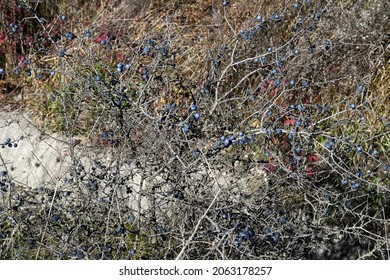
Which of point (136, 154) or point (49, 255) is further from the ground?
point (136, 154)

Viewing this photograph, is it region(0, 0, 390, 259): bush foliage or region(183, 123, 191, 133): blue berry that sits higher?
region(183, 123, 191, 133): blue berry

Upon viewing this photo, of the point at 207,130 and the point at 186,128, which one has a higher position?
the point at 186,128

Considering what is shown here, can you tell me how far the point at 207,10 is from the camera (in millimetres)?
5469

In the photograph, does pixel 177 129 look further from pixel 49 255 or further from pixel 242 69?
pixel 242 69

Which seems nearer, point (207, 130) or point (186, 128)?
point (186, 128)

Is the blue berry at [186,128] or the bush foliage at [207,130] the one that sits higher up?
the blue berry at [186,128]

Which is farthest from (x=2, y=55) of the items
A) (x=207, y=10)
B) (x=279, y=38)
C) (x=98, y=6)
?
(x=279, y=38)

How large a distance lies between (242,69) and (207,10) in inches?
32.3

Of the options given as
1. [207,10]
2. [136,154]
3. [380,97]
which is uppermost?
[136,154]
